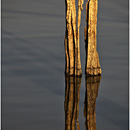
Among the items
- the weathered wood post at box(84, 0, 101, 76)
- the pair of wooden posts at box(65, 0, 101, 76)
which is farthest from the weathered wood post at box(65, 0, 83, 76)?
the weathered wood post at box(84, 0, 101, 76)

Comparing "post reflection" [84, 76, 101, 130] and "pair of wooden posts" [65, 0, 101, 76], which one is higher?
"pair of wooden posts" [65, 0, 101, 76]

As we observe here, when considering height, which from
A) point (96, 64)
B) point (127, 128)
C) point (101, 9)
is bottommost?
point (127, 128)

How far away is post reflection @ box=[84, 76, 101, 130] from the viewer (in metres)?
8.82

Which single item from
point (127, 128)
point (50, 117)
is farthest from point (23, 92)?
point (127, 128)

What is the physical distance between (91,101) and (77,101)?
263 mm

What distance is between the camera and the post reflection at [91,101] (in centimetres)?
882

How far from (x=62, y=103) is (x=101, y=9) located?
940cm

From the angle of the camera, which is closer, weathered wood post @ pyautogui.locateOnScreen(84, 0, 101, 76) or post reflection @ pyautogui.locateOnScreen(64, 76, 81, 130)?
post reflection @ pyautogui.locateOnScreen(64, 76, 81, 130)

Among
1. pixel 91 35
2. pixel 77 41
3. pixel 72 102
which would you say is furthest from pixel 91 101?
pixel 91 35

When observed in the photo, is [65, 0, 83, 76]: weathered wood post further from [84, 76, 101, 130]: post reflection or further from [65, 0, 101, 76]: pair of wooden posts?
[84, 76, 101, 130]: post reflection

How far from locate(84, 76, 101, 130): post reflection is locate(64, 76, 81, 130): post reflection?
0.55ft

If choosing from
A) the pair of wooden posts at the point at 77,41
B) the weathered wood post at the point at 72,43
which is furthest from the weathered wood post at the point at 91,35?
the weathered wood post at the point at 72,43

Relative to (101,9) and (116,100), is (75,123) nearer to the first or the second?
(116,100)

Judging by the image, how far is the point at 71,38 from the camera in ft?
38.9
